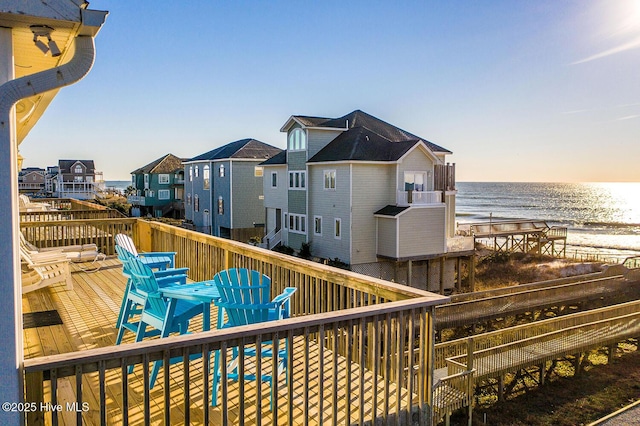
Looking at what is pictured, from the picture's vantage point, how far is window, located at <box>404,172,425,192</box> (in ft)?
69.2

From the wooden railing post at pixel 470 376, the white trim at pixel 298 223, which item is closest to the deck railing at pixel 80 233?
the wooden railing post at pixel 470 376

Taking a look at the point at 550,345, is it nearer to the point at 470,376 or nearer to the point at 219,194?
the point at 470,376

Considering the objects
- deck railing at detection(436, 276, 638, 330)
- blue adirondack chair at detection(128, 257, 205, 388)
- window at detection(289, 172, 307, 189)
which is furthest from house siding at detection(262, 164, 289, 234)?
blue adirondack chair at detection(128, 257, 205, 388)

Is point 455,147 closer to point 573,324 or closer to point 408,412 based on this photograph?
point 573,324

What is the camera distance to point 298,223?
24.8m

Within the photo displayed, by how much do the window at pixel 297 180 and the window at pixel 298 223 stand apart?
4.88 ft

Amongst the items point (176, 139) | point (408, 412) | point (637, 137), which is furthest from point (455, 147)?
point (408, 412)

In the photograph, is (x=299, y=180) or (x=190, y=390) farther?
(x=299, y=180)

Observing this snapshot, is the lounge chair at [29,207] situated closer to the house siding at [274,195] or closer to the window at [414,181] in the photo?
the house siding at [274,195]

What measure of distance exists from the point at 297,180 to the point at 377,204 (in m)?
5.26

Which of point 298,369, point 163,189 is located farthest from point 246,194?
point 298,369

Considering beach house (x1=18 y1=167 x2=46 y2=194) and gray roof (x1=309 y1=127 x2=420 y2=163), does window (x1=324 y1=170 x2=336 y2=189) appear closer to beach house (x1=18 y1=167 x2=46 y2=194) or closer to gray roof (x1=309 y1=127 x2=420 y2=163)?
gray roof (x1=309 y1=127 x2=420 y2=163)

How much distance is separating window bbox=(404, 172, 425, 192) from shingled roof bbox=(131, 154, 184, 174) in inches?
1306

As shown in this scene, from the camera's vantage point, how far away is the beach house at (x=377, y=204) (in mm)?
20672
